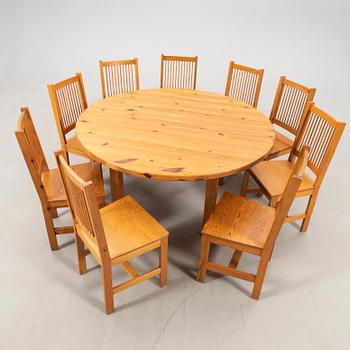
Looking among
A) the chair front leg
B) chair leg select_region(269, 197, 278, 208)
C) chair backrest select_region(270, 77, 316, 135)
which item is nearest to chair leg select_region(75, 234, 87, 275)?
the chair front leg

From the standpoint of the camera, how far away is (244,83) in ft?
10.7

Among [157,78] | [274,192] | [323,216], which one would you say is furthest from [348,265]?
[157,78]

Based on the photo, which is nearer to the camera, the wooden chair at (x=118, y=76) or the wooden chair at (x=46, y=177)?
the wooden chair at (x=46, y=177)

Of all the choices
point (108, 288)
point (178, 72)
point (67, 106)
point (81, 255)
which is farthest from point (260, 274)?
point (178, 72)

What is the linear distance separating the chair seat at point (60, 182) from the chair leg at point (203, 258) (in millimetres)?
734

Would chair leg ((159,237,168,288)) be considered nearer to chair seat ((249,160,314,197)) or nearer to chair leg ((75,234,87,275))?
chair leg ((75,234,87,275))

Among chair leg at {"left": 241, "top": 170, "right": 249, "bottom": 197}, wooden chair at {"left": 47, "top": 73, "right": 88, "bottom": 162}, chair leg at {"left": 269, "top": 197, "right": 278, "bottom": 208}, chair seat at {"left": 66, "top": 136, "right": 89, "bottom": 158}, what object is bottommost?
chair leg at {"left": 241, "top": 170, "right": 249, "bottom": 197}

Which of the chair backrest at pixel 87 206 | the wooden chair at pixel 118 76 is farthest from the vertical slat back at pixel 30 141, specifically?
the wooden chair at pixel 118 76

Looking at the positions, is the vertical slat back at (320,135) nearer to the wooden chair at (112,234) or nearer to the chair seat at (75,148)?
the wooden chair at (112,234)

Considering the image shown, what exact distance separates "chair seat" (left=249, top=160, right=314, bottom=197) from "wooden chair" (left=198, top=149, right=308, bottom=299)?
0.27m

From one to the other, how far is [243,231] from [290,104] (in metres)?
1.45

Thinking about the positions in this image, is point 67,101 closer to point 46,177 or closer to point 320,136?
point 46,177

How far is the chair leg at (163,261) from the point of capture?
1.94 meters

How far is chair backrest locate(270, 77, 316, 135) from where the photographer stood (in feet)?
9.12
